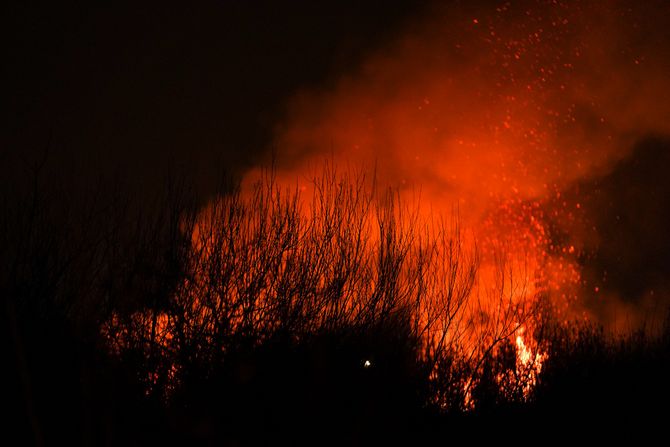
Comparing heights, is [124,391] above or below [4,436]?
above

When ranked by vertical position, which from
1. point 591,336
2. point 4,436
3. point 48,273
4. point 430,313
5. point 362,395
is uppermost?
point 591,336

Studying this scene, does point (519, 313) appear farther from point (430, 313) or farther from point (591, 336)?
point (591, 336)

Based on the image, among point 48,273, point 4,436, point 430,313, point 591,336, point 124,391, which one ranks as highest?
point 591,336

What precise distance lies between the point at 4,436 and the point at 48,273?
83.8 inches

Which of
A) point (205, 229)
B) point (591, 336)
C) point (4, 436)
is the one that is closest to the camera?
point (4, 436)

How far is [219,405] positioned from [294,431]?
2.70ft

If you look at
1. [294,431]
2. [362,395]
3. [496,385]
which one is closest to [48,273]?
[294,431]

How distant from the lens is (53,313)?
708 cm

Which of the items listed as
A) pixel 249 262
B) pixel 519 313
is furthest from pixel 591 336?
pixel 249 262

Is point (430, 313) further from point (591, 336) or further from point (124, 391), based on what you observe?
point (591, 336)

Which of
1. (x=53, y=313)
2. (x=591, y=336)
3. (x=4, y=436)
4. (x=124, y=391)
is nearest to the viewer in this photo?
(x=4, y=436)

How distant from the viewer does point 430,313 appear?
9.80 meters

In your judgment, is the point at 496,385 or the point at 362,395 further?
the point at 496,385

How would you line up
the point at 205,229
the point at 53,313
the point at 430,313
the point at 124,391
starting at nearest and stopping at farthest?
1. the point at 124,391
2. the point at 53,313
3. the point at 205,229
4. the point at 430,313
